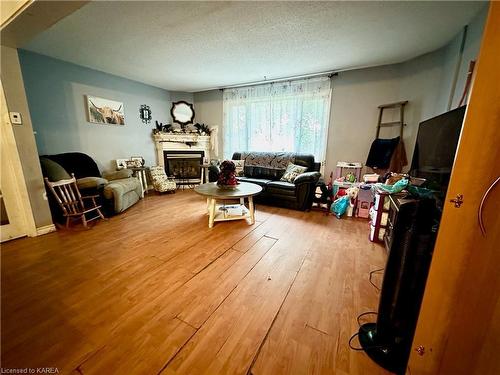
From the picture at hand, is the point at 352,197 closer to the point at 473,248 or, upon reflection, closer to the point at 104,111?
the point at 473,248

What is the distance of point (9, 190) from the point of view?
211 centimetres

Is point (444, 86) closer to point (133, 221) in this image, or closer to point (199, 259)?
point (199, 259)

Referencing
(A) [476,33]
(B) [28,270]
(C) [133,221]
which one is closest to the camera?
(B) [28,270]

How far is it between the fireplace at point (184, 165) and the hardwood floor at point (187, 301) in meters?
2.59

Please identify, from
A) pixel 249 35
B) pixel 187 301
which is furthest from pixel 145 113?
pixel 187 301

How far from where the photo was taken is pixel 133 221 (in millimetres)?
2746

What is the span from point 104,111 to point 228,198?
10.4 feet

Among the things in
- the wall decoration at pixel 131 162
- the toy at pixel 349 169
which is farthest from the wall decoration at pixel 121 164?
the toy at pixel 349 169

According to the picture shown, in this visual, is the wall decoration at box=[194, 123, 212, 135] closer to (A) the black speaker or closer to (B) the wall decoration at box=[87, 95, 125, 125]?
(B) the wall decoration at box=[87, 95, 125, 125]

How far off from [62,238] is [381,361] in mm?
3108

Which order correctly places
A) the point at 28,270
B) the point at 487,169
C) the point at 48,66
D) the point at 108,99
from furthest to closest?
the point at 108,99, the point at 48,66, the point at 28,270, the point at 487,169

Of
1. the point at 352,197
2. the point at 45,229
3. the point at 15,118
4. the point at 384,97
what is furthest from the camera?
the point at 384,97

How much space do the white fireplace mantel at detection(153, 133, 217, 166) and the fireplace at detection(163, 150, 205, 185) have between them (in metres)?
0.10

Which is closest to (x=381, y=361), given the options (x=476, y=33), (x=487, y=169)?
(x=487, y=169)
